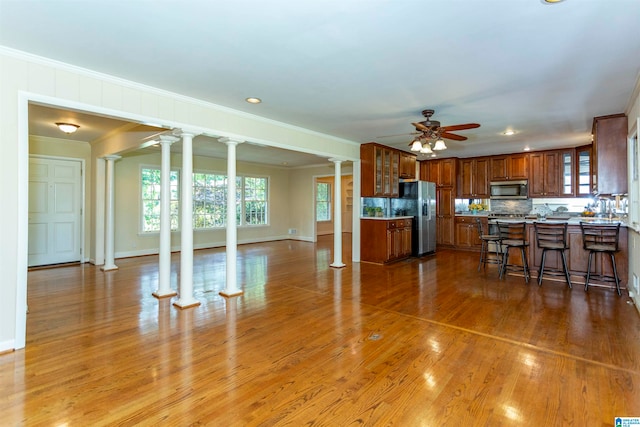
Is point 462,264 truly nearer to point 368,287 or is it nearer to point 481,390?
point 368,287

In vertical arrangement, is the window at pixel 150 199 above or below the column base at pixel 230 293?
above

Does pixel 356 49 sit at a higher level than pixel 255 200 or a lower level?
higher

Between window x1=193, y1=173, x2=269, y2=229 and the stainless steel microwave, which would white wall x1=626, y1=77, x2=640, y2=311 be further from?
window x1=193, y1=173, x2=269, y2=229

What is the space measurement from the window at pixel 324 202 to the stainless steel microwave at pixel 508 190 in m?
5.68

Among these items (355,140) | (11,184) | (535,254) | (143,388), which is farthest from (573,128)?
(11,184)

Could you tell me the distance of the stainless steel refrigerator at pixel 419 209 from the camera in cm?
746

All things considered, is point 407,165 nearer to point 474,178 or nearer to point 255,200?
point 474,178

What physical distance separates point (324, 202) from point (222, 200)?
13.7 feet

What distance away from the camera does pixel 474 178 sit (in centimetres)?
845

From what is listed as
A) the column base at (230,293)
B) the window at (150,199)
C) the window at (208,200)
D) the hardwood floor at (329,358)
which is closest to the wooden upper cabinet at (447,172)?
the hardwood floor at (329,358)

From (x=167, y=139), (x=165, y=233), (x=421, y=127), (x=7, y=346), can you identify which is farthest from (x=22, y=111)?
(x=421, y=127)

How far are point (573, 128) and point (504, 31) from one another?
415cm

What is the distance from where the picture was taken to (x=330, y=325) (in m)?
3.35

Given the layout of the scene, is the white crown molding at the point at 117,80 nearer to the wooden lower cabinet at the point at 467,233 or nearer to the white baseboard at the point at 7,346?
the white baseboard at the point at 7,346
